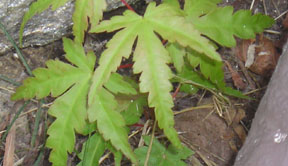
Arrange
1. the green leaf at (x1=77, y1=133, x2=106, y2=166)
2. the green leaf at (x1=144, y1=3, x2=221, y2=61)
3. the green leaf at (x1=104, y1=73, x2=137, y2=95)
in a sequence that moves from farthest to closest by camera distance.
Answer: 1. the green leaf at (x1=77, y1=133, x2=106, y2=166)
2. the green leaf at (x1=104, y1=73, x2=137, y2=95)
3. the green leaf at (x1=144, y1=3, x2=221, y2=61)

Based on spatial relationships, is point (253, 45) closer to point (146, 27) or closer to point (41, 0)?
point (146, 27)

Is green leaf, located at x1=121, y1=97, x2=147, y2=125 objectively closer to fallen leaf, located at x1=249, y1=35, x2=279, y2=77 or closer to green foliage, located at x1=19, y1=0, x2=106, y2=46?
green foliage, located at x1=19, y1=0, x2=106, y2=46

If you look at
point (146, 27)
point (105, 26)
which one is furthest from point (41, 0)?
point (146, 27)

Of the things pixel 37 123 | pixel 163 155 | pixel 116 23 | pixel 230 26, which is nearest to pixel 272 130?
pixel 230 26

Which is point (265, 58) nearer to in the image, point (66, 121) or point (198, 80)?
point (198, 80)

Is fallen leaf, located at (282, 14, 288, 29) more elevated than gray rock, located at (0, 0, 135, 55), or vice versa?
gray rock, located at (0, 0, 135, 55)

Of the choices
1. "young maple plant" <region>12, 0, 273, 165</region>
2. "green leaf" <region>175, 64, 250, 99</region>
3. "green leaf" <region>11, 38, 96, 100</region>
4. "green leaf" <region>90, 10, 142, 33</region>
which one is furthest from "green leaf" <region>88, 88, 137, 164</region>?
"green leaf" <region>175, 64, 250, 99</region>

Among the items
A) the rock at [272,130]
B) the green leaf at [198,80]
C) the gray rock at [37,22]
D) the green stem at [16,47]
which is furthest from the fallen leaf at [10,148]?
the rock at [272,130]

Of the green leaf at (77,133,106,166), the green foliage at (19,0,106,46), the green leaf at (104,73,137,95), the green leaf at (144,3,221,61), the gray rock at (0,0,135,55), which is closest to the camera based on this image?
the green leaf at (144,3,221,61)
